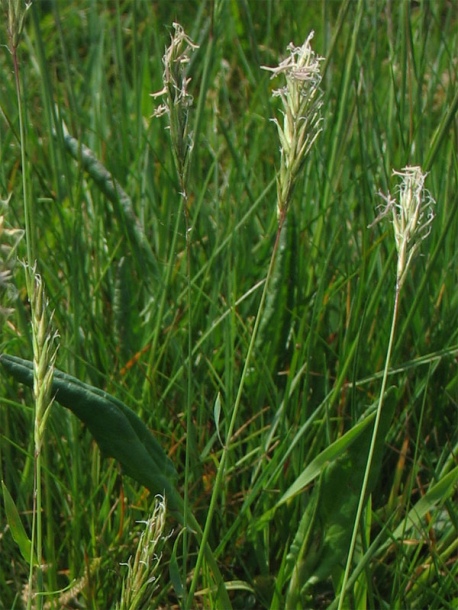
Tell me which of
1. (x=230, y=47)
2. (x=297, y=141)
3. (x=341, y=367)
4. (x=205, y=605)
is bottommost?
(x=205, y=605)

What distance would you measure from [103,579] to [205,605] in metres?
0.14

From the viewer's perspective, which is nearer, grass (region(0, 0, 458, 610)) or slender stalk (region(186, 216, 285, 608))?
slender stalk (region(186, 216, 285, 608))

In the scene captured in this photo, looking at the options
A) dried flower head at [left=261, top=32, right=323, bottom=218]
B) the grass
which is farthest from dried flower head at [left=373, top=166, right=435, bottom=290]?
the grass

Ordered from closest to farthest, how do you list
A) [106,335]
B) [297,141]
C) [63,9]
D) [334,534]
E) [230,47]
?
1. [297,141]
2. [334,534]
3. [106,335]
4. [230,47]
5. [63,9]

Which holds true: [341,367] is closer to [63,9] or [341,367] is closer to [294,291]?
[294,291]

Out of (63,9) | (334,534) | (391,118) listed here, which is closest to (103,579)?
(334,534)

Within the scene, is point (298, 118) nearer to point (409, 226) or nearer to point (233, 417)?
point (409, 226)

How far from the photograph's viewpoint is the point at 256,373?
1.34 meters

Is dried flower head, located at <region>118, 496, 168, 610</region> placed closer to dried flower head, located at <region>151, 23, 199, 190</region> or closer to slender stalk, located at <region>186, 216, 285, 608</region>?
slender stalk, located at <region>186, 216, 285, 608</region>

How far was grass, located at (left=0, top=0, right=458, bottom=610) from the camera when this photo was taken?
1.11m

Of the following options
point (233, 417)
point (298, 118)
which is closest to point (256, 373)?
point (233, 417)

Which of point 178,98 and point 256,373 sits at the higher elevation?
point 178,98

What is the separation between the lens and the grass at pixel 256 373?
3.65 feet

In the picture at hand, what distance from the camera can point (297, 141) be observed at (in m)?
0.76
